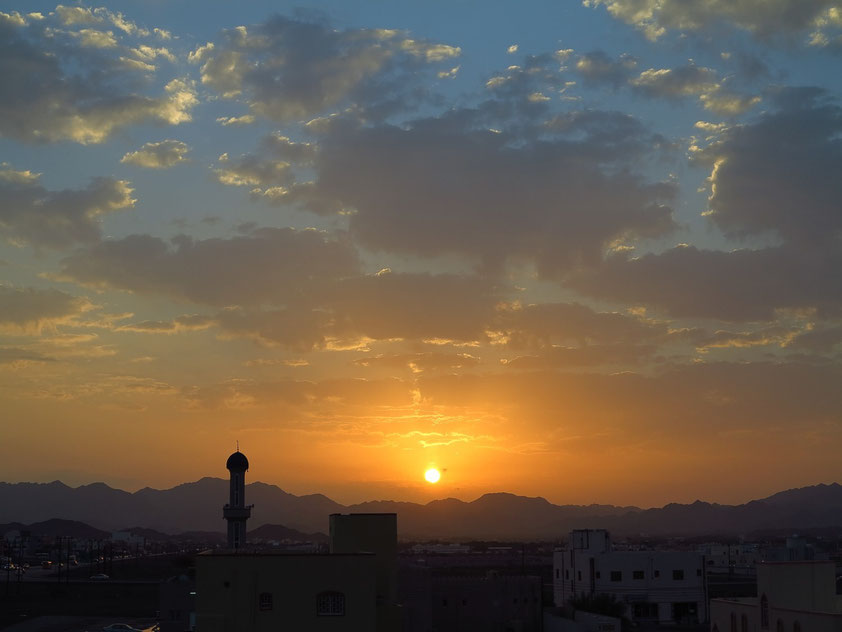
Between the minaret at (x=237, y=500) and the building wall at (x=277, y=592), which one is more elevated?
the minaret at (x=237, y=500)

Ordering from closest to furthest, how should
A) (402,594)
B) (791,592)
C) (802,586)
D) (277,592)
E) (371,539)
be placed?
(277,592) → (371,539) → (791,592) → (802,586) → (402,594)

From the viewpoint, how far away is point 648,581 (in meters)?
82.7

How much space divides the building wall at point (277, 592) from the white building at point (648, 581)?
51313 millimetres

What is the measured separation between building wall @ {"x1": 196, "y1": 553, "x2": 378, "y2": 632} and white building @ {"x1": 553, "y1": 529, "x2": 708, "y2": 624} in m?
51.3

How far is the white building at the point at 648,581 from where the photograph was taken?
269ft

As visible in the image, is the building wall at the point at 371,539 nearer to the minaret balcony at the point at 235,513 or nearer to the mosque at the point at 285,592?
the mosque at the point at 285,592

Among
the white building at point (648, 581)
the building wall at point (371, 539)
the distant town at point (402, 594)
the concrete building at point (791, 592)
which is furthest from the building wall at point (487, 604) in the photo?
the building wall at point (371, 539)

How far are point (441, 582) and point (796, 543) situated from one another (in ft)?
73.1

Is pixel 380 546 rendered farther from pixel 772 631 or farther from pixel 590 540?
pixel 590 540

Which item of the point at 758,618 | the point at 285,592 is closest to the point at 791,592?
the point at 758,618

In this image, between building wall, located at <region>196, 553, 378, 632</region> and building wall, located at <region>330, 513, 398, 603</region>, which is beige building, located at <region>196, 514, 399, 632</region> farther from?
building wall, located at <region>330, 513, 398, 603</region>

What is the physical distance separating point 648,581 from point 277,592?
56.6 m

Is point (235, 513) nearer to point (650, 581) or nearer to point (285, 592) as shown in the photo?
point (285, 592)

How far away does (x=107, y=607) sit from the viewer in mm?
99438
